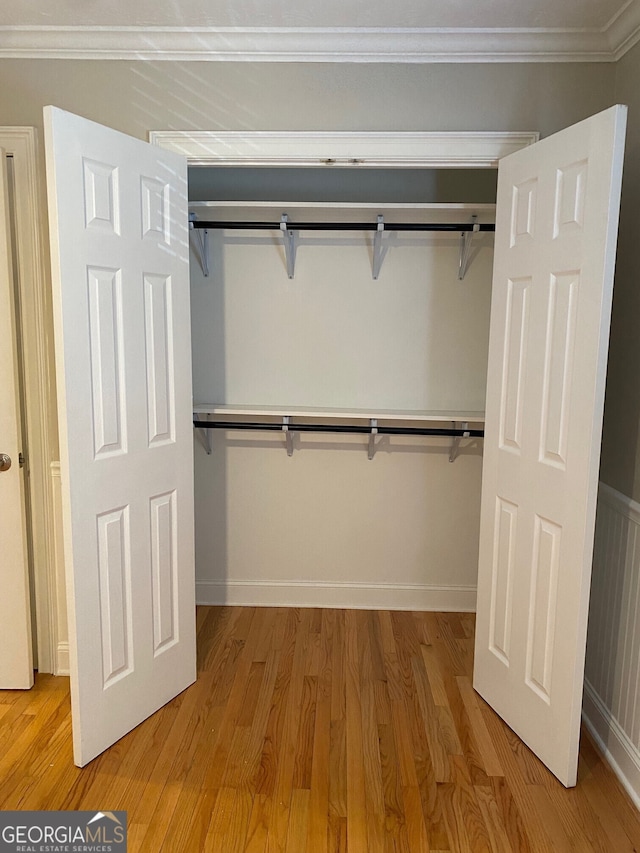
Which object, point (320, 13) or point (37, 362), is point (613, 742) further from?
point (320, 13)

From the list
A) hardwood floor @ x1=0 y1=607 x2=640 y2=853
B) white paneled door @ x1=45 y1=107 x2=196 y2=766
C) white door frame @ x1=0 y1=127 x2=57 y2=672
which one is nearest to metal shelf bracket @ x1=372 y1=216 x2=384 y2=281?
white paneled door @ x1=45 y1=107 x2=196 y2=766

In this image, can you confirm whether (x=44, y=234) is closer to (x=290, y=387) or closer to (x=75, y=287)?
(x=75, y=287)

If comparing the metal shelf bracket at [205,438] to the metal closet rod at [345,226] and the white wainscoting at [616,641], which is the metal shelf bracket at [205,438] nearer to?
the metal closet rod at [345,226]

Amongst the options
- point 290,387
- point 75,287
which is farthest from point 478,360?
point 75,287

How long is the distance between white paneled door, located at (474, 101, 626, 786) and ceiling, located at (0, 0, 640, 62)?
479 millimetres

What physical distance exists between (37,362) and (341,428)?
1.36 m

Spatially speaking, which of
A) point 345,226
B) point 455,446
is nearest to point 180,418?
point 345,226

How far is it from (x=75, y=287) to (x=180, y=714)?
1609 mm

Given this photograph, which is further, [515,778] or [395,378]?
[395,378]

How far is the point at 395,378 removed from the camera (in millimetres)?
Result: 3160

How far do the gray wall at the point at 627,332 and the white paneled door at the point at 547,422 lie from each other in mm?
309

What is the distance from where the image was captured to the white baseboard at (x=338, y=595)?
10.9 ft

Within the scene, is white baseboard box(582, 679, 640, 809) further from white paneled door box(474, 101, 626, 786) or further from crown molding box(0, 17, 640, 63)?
crown molding box(0, 17, 640, 63)

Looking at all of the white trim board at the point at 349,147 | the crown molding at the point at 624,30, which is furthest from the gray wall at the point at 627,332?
the white trim board at the point at 349,147
